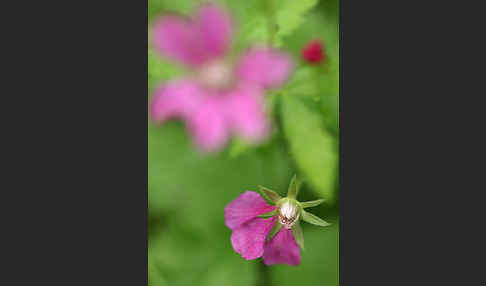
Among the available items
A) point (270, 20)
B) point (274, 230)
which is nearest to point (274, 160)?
point (274, 230)

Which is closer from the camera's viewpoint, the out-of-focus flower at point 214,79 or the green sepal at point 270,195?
the out-of-focus flower at point 214,79

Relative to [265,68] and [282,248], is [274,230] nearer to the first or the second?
[282,248]

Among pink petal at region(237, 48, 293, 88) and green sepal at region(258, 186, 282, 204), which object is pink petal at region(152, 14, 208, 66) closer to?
pink petal at region(237, 48, 293, 88)

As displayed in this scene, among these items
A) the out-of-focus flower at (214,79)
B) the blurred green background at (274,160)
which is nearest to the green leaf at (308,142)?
the blurred green background at (274,160)

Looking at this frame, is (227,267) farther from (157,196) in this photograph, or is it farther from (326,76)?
(326,76)

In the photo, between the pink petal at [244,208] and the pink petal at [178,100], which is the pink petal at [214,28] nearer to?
the pink petal at [178,100]
